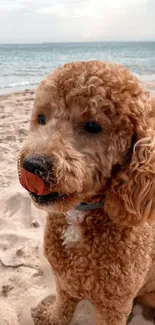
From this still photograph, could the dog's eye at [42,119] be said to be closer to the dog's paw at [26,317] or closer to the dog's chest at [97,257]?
the dog's chest at [97,257]

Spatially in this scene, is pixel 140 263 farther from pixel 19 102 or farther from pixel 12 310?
pixel 19 102

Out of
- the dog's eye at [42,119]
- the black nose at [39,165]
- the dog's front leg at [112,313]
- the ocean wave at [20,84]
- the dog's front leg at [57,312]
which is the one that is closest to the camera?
the black nose at [39,165]

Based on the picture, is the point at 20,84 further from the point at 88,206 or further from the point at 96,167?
the point at 96,167

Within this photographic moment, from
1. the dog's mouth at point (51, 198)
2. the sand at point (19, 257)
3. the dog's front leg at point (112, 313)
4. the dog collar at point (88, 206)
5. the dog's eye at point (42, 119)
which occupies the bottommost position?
the sand at point (19, 257)

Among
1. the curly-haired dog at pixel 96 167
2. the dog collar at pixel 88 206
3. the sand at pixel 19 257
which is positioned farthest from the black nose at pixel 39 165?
the sand at pixel 19 257

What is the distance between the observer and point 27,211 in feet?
10.5

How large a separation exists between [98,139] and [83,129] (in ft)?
0.25

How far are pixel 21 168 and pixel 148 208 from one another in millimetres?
556

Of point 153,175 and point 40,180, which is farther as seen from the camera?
point 153,175

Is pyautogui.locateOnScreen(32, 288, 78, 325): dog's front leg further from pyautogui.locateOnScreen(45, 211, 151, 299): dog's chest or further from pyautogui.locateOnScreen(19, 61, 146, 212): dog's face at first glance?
pyautogui.locateOnScreen(19, 61, 146, 212): dog's face

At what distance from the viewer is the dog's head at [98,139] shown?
1.53 m

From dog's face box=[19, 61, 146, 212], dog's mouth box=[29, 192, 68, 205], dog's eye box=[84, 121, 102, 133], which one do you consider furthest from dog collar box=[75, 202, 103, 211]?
dog's eye box=[84, 121, 102, 133]

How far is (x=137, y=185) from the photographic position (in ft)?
5.29

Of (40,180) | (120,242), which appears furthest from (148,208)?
(40,180)
